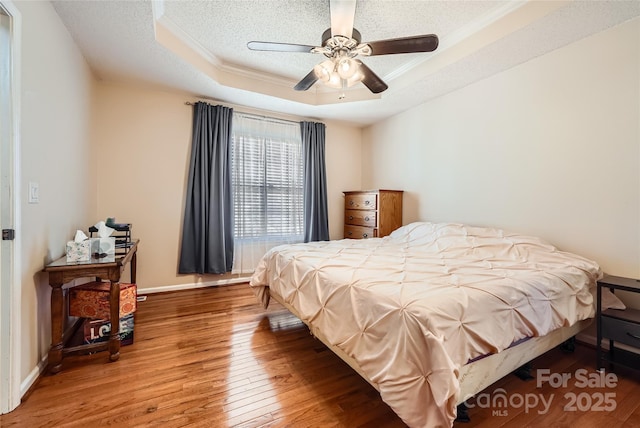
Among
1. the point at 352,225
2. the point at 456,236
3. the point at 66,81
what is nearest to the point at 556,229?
the point at 456,236

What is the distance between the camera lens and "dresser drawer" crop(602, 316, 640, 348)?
160 centimetres

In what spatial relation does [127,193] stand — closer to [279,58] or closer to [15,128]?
[15,128]

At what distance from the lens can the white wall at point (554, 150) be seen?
1932mm

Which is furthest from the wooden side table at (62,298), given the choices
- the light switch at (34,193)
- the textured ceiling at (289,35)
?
the textured ceiling at (289,35)

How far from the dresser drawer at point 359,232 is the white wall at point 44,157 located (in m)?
3.20

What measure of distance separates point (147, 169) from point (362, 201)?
112 inches

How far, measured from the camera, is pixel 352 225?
4.19 meters

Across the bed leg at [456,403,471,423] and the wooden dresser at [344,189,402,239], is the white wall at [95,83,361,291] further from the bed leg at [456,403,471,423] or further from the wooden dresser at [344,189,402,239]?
the bed leg at [456,403,471,423]

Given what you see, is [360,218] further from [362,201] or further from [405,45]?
[405,45]

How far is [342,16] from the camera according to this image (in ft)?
5.87

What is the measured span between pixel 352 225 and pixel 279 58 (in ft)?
8.12

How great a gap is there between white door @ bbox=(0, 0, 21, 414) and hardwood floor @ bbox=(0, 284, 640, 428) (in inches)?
7.5

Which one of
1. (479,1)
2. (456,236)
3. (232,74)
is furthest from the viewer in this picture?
(232,74)

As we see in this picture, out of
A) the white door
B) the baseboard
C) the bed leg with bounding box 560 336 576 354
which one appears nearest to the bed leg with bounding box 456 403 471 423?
the bed leg with bounding box 560 336 576 354
